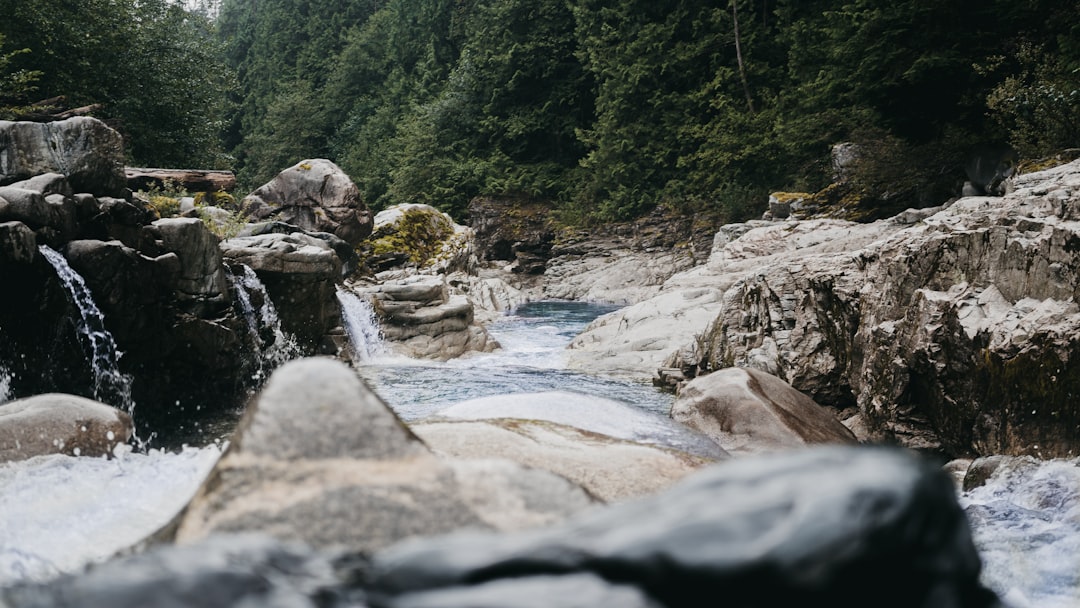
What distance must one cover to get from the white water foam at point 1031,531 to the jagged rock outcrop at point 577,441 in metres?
2.02

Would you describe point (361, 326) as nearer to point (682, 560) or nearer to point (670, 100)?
point (682, 560)

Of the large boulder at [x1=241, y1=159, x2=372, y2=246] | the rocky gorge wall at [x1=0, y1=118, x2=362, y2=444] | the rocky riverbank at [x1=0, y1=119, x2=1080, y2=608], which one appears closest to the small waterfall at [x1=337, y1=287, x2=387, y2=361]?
the rocky riverbank at [x1=0, y1=119, x2=1080, y2=608]

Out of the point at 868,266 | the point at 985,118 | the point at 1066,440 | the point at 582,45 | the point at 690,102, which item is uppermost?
the point at 582,45

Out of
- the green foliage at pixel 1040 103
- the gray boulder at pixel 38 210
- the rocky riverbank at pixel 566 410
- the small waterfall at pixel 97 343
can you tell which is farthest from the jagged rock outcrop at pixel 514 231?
the gray boulder at pixel 38 210

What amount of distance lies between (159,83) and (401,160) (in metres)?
20.0

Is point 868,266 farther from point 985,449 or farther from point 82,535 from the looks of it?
point 82,535

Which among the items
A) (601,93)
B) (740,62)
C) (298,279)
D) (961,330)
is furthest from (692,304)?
(601,93)

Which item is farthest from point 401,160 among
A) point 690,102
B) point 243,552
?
point 243,552

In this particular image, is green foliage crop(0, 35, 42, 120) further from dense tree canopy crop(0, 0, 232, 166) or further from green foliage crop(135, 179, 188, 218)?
green foliage crop(135, 179, 188, 218)

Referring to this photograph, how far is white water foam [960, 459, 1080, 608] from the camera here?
4855 millimetres

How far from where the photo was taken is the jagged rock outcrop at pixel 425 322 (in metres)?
16.9

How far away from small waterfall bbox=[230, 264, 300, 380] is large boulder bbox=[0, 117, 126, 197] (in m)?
2.48

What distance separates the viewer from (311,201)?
22.0 meters

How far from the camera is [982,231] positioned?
7848 mm
